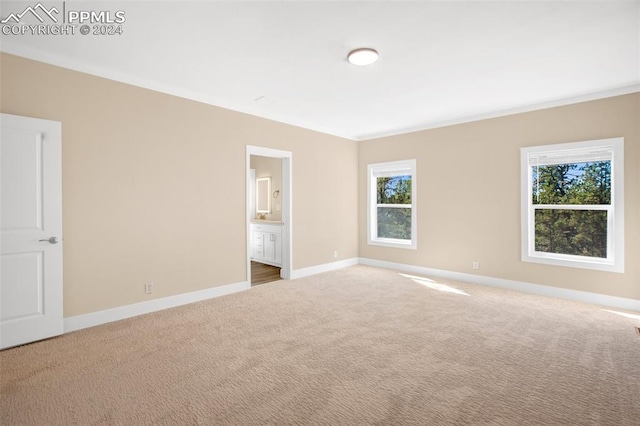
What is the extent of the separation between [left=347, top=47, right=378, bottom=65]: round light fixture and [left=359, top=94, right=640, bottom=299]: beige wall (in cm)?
291

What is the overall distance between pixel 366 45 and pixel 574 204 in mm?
3675

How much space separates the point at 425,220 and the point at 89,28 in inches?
208

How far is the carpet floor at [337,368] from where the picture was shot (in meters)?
1.96

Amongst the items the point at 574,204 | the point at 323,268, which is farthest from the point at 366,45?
the point at 323,268

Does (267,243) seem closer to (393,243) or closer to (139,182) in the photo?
(393,243)

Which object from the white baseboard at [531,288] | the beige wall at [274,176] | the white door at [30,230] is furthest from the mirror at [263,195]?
the white door at [30,230]

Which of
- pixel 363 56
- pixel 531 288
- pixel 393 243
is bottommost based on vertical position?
pixel 531 288

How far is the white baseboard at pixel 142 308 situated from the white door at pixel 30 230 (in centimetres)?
19

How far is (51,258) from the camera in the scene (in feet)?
9.96

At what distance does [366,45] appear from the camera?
2.88 m

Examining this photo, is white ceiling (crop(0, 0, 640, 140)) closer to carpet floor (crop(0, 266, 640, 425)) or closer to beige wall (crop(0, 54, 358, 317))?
beige wall (crop(0, 54, 358, 317))

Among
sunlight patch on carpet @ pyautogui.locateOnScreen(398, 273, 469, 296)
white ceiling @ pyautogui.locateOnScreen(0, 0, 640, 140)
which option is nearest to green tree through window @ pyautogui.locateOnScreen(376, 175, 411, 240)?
sunlight patch on carpet @ pyautogui.locateOnScreen(398, 273, 469, 296)

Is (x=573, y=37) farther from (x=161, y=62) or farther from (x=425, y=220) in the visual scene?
(x=161, y=62)
